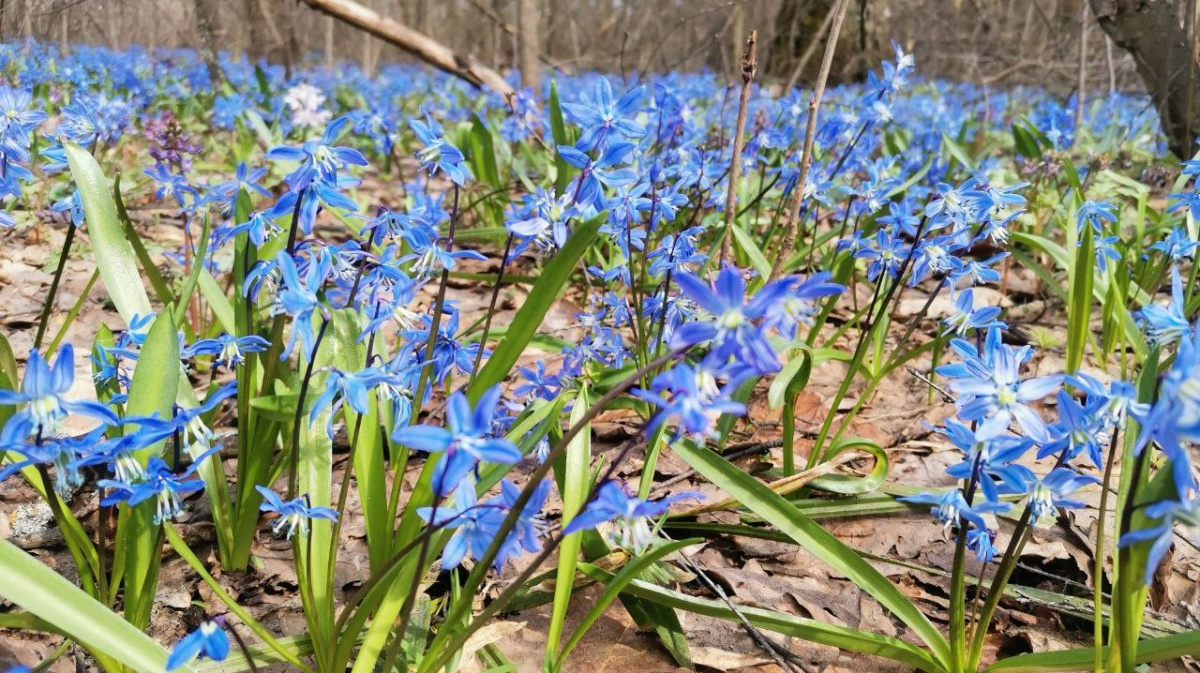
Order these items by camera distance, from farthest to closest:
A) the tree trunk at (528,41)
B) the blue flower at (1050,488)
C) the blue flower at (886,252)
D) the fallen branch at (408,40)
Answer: the tree trunk at (528,41), the fallen branch at (408,40), the blue flower at (886,252), the blue flower at (1050,488)

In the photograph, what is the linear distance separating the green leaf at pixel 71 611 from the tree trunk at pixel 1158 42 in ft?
18.4

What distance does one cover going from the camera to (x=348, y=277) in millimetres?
1659

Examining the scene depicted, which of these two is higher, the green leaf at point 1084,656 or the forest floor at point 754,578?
the green leaf at point 1084,656

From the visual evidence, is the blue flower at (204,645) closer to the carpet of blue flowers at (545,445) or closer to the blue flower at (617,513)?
the carpet of blue flowers at (545,445)

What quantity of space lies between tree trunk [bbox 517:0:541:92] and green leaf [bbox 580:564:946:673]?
7.31 meters

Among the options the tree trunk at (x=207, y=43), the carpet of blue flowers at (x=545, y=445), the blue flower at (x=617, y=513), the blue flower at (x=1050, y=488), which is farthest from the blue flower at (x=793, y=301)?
the tree trunk at (x=207, y=43)

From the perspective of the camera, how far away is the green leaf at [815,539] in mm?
1638

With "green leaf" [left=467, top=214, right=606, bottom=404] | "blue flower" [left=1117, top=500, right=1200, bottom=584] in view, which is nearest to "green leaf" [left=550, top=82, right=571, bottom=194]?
"green leaf" [left=467, top=214, right=606, bottom=404]

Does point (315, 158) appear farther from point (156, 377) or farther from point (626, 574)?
point (626, 574)

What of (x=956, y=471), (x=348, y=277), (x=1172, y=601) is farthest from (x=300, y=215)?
(x=1172, y=601)

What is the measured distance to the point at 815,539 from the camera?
1.71m

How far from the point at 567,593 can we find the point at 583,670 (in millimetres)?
295

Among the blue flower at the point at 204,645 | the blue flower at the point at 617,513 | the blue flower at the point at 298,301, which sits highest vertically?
the blue flower at the point at 298,301

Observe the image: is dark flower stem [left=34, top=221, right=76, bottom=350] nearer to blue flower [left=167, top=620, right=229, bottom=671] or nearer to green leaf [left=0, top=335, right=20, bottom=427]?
A: green leaf [left=0, top=335, right=20, bottom=427]
